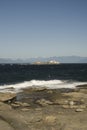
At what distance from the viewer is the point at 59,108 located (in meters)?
23.8

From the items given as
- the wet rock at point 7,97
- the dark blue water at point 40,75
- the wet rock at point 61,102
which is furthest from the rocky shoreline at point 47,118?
the dark blue water at point 40,75

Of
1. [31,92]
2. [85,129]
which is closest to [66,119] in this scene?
[85,129]

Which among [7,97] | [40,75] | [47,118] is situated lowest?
[40,75]

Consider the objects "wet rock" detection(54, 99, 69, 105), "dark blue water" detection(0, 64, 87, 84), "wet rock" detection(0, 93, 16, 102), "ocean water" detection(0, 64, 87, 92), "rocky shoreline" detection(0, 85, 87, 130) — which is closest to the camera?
"rocky shoreline" detection(0, 85, 87, 130)

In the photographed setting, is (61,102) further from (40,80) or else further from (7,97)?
(40,80)

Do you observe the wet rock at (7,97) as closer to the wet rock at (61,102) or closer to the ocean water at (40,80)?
the wet rock at (61,102)

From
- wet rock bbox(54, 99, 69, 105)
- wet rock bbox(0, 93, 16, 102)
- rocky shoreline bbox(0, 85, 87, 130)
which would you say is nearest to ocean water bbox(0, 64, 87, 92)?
wet rock bbox(0, 93, 16, 102)

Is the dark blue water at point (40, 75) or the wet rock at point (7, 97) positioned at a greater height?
the wet rock at point (7, 97)

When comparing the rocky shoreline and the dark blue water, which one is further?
the dark blue water

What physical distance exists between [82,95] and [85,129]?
14.2 meters

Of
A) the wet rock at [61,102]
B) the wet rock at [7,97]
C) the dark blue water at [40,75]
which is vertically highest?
the wet rock at [7,97]

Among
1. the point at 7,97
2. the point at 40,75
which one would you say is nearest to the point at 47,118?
the point at 7,97

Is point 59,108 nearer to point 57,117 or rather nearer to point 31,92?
point 57,117

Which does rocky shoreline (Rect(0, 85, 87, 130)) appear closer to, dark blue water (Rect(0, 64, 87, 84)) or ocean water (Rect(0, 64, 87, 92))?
ocean water (Rect(0, 64, 87, 92))
